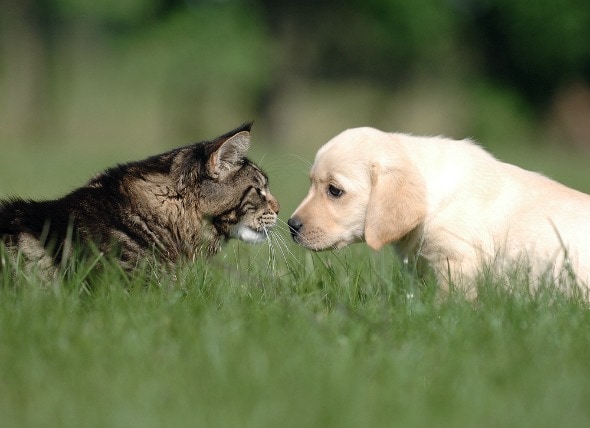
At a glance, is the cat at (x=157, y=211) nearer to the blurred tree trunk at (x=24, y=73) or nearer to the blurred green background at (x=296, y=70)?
the blurred green background at (x=296, y=70)

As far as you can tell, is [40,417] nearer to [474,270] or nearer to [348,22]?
[474,270]

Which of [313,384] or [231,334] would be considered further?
[231,334]

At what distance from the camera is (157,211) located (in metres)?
4.83

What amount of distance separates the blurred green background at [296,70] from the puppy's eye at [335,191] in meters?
22.5

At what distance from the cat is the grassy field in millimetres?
196

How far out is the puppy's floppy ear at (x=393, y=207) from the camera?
474 cm

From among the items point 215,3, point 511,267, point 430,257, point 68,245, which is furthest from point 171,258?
point 215,3

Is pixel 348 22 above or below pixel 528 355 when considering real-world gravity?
above

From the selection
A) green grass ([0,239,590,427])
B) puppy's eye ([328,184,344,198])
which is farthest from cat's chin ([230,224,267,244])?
green grass ([0,239,590,427])

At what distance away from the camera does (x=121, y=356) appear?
10.6ft

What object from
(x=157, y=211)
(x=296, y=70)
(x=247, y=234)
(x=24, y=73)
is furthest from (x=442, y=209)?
(x=24, y=73)

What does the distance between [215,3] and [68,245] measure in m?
25.5

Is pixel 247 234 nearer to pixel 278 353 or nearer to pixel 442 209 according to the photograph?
pixel 442 209

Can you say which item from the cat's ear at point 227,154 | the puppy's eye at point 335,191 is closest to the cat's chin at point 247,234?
the cat's ear at point 227,154
